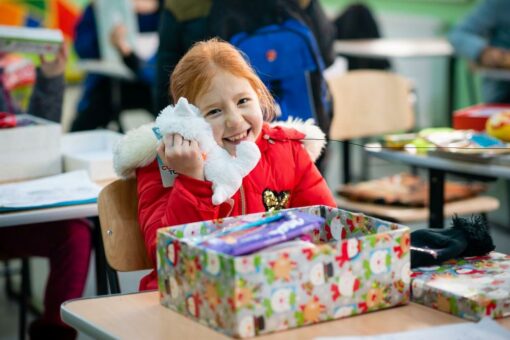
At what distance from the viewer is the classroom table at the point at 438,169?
2.39 meters

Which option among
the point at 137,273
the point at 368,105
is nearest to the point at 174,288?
the point at 137,273

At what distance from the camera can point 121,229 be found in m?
1.77

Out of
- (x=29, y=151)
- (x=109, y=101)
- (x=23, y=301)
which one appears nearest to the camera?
(x=29, y=151)

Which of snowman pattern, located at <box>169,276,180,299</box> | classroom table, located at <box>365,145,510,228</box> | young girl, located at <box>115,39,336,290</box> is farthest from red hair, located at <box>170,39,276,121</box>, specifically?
classroom table, located at <box>365,145,510,228</box>

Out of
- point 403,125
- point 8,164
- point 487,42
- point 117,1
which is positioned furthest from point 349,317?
point 117,1

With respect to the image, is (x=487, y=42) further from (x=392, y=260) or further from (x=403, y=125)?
(x=392, y=260)

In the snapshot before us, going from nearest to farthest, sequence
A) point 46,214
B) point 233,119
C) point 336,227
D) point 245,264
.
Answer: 1. point 245,264
2. point 336,227
3. point 233,119
4. point 46,214

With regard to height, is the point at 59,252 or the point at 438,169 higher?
the point at 438,169

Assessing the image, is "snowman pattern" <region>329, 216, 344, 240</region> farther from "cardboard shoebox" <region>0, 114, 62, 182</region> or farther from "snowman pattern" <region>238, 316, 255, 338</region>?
"cardboard shoebox" <region>0, 114, 62, 182</region>

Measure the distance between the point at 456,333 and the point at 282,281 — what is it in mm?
250

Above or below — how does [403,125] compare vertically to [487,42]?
below

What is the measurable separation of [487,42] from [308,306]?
3189mm

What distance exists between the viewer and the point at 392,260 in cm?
129

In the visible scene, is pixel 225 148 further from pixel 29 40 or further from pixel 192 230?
pixel 29 40
